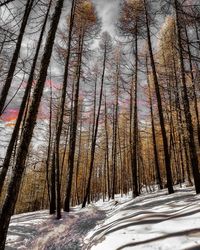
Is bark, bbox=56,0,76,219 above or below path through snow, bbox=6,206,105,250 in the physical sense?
above

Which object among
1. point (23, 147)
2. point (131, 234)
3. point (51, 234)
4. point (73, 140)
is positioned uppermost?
point (73, 140)

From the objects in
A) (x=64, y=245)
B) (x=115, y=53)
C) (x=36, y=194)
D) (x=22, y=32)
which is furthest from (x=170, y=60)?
(x=36, y=194)

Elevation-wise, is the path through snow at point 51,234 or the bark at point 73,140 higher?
the bark at point 73,140

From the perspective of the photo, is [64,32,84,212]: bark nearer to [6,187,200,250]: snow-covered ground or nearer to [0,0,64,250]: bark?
[6,187,200,250]: snow-covered ground

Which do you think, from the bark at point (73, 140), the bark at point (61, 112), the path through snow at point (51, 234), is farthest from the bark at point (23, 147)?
the bark at point (73, 140)

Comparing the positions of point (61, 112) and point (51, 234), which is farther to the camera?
point (61, 112)

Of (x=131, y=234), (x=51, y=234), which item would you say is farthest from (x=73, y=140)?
(x=131, y=234)

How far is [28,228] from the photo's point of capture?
9.11 m

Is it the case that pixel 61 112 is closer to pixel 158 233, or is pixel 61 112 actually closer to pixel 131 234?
pixel 131 234

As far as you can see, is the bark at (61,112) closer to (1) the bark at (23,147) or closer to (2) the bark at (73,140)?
(2) the bark at (73,140)

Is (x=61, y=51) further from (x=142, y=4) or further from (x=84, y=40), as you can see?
(x=142, y=4)

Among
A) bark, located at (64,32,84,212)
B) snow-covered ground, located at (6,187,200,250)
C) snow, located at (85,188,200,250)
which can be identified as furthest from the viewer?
bark, located at (64,32,84,212)

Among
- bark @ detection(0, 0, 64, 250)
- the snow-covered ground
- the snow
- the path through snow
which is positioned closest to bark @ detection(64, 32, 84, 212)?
the path through snow

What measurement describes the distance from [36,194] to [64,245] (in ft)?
114
